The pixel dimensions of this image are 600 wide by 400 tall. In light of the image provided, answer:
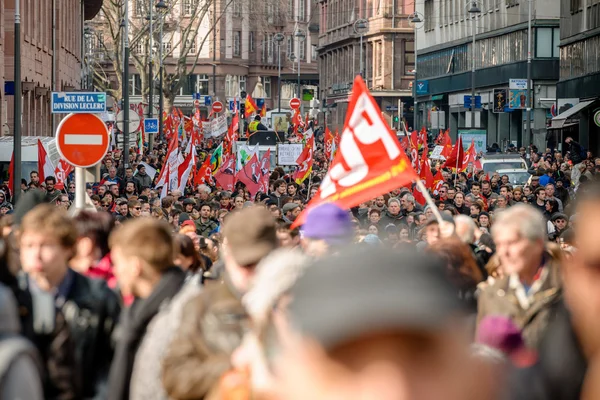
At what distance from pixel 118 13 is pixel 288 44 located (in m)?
74.1

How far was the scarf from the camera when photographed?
5473 mm

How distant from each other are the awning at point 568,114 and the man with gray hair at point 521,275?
47.1 meters

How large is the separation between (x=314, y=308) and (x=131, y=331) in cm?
366

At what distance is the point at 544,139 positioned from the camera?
68750mm

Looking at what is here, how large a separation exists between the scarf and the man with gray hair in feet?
4.14

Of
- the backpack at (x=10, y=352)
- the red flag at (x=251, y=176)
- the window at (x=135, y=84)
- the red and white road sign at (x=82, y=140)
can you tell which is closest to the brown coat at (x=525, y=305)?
the backpack at (x=10, y=352)

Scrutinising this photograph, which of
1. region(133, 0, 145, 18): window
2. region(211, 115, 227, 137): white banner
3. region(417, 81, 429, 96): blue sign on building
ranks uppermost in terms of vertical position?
region(133, 0, 145, 18): window

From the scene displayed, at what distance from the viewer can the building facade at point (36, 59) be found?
124ft

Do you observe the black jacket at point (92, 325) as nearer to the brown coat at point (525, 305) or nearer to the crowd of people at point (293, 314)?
the crowd of people at point (293, 314)

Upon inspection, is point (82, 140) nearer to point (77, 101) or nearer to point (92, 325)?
point (77, 101)

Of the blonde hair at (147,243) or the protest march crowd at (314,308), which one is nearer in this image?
the protest march crowd at (314,308)

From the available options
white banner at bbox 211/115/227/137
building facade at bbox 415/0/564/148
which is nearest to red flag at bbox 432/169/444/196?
white banner at bbox 211/115/227/137

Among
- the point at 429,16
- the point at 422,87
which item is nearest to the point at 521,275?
the point at 422,87

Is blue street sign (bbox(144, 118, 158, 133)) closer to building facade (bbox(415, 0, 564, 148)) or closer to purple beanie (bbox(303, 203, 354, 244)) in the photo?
building facade (bbox(415, 0, 564, 148))
